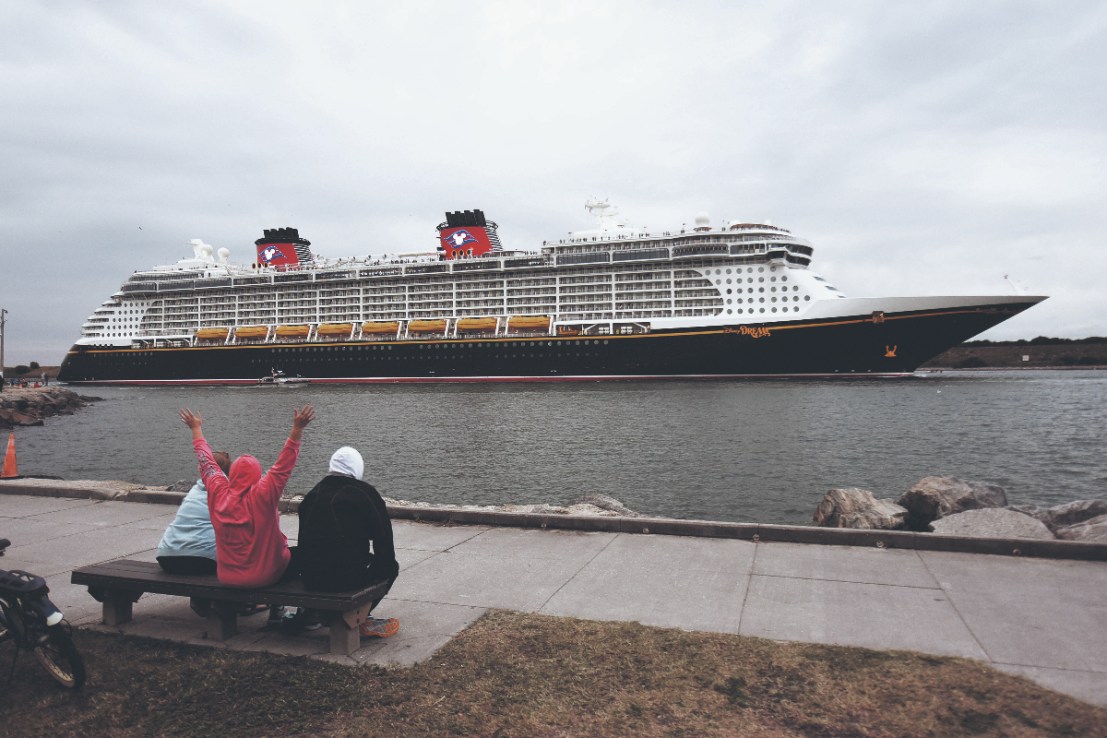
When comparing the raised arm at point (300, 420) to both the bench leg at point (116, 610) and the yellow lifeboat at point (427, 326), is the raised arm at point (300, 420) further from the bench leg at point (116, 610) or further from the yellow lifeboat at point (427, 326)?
the yellow lifeboat at point (427, 326)

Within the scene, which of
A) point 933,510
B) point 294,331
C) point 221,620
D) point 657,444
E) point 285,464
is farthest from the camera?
point 294,331

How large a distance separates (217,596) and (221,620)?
0.27 metres

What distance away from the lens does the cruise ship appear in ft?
156

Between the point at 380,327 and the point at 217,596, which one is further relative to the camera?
the point at 380,327

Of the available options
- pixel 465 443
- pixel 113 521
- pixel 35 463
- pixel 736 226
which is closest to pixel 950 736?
pixel 113 521

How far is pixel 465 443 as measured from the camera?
22.6 meters

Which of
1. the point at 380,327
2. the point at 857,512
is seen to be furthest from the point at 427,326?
the point at 857,512

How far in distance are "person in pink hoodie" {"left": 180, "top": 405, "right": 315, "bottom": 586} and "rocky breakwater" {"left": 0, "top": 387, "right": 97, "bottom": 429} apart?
38.4 meters

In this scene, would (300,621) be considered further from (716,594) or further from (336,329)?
(336,329)

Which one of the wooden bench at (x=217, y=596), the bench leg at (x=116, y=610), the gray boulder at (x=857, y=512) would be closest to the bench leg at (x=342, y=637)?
the wooden bench at (x=217, y=596)

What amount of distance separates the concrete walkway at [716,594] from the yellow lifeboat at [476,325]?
5044cm

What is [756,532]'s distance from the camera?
7.17 meters

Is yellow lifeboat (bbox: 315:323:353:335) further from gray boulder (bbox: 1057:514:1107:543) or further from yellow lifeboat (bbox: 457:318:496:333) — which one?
gray boulder (bbox: 1057:514:1107:543)

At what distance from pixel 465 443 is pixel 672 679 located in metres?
18.9
